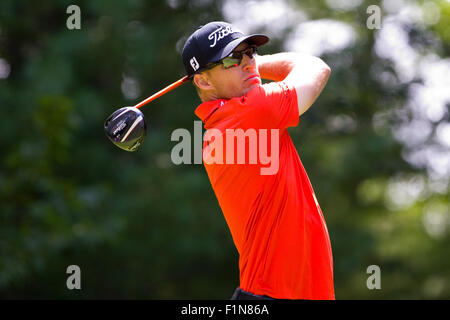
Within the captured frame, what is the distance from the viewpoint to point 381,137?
39.5 ft

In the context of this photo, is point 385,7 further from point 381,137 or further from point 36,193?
point 36,193

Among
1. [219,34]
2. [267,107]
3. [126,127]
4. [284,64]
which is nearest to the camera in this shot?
[267,107]

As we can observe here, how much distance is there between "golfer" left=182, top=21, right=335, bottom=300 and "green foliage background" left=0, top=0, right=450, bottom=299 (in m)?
5.11

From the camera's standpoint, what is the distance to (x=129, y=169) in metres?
10.8

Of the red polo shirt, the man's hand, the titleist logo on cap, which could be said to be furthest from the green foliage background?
the red polo shirt

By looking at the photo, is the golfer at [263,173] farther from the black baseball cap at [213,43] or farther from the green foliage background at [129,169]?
the green foliage background at [129,169]

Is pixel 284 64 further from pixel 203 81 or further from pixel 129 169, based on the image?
pixel 129 169

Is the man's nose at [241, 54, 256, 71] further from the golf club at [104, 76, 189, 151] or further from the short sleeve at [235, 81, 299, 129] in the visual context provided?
the golf club at [104, 76, 189, 151]

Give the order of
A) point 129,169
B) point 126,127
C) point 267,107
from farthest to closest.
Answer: point 129,169 < point 126,127 < point 267,107

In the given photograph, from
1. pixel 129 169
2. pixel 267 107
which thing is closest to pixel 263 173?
pixel 267 107

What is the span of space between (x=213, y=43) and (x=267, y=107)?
37 centimetres

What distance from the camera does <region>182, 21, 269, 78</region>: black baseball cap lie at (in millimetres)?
2814

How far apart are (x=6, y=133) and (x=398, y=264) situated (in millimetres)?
8131

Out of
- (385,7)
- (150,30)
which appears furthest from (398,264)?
(150,30)
